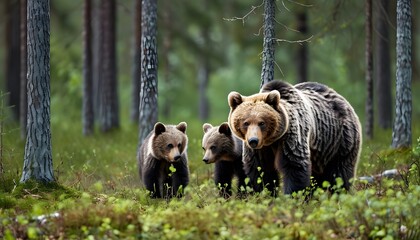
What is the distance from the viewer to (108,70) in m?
21.3

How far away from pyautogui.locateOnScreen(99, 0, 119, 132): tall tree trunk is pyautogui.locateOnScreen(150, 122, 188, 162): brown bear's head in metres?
9.38

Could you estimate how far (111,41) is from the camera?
21125 mm

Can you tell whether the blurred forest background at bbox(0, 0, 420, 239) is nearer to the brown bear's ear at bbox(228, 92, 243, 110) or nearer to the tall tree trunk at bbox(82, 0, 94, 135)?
the tall tree trunk at bbox(82, 0, 94, 135)

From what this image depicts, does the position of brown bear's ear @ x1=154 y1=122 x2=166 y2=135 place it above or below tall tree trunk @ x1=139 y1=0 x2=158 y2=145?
below

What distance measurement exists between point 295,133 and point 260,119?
2.08 feet

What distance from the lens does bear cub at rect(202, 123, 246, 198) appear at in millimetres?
11523

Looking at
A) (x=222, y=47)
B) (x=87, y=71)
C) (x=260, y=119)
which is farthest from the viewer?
(x=222, y=47)

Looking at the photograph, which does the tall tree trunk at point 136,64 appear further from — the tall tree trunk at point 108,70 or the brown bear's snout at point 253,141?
the brown bear's snout at point 253,141

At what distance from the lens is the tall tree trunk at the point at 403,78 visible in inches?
522

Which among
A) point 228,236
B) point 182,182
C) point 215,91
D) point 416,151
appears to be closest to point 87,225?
point 228,236

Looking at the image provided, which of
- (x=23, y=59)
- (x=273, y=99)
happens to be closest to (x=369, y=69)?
(x=273, y=99)

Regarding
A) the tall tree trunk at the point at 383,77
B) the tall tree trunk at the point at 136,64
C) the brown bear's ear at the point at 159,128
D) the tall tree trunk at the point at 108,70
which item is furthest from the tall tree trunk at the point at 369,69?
the tall tree trunk at the point at 108,70

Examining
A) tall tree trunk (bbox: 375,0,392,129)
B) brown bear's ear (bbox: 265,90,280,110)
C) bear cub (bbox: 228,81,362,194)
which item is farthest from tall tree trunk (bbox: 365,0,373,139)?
brown bear's ear (bbox: 265,90,280,110)

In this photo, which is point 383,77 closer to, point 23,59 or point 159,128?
point 23,59
